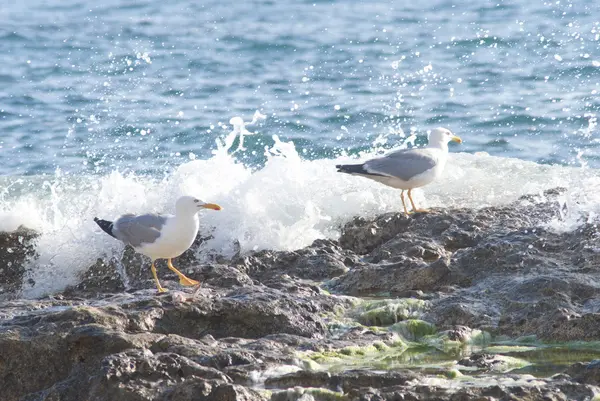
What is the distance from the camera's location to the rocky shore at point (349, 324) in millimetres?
4930

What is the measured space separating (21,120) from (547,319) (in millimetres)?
10343

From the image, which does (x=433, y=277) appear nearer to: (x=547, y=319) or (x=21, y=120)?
(x=547, y=319)

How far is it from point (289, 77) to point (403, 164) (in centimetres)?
772

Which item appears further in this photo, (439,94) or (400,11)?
(400,11)

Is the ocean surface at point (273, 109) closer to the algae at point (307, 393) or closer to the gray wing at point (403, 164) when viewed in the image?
the gray wing at point (403, 164)

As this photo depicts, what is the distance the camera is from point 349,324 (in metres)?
6.23

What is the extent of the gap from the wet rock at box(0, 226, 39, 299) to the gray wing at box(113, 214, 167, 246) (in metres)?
1.58

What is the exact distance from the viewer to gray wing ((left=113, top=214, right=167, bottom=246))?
698 cm

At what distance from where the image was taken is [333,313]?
641 cm

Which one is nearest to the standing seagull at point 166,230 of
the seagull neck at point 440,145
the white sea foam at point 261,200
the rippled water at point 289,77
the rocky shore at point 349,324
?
the rocky shore at point 349,324

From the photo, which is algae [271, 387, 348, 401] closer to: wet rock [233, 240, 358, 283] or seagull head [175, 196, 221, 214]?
seagull head [175, 196, 221, 214]

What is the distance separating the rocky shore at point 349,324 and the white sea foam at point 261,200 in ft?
1.02

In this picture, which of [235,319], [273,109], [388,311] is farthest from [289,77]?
[235,319]

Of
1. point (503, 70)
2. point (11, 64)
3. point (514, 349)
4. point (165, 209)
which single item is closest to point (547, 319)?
point (514, 349)
